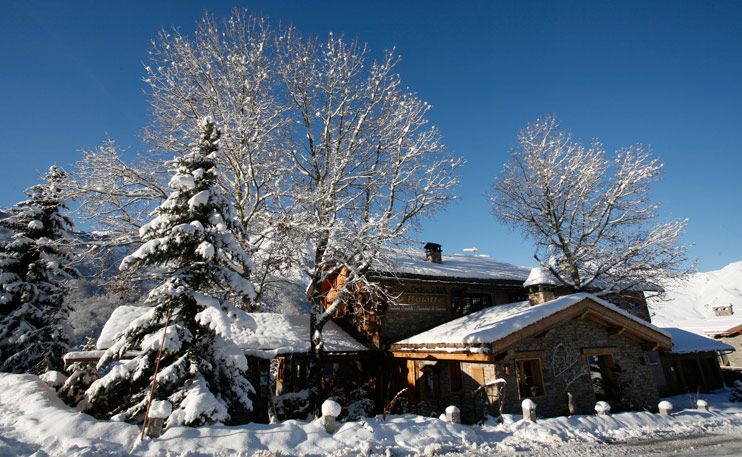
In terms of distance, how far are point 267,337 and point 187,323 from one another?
231 inches

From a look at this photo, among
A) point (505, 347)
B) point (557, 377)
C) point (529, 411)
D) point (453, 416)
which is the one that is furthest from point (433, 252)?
point (453, 416)

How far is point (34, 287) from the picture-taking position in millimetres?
15453

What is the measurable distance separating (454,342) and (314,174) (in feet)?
29.9

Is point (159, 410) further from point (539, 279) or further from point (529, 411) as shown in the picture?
point (539, 279)

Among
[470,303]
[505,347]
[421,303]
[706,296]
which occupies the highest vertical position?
[706,296]

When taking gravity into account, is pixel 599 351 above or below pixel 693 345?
below

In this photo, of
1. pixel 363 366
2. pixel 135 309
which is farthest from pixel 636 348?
pixel 135 309

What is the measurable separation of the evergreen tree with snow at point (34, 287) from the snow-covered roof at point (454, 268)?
45.3ft

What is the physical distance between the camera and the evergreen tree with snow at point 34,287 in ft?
48.8

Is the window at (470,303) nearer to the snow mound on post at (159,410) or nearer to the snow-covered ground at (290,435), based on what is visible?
the snow-covered ground at (290,435)

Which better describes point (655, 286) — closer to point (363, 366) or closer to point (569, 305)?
point (569, 305)

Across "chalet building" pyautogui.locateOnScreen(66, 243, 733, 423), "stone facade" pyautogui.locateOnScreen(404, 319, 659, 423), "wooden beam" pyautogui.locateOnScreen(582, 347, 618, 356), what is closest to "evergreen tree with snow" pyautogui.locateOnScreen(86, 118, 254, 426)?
"chalet building" pyautogui.locateOnScreen(66, 243, 733, 423)

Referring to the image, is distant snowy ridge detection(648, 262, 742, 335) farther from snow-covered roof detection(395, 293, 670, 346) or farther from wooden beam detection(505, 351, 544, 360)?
wooden beam detection(505, 351, 544, 360)

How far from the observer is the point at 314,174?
16406mm
